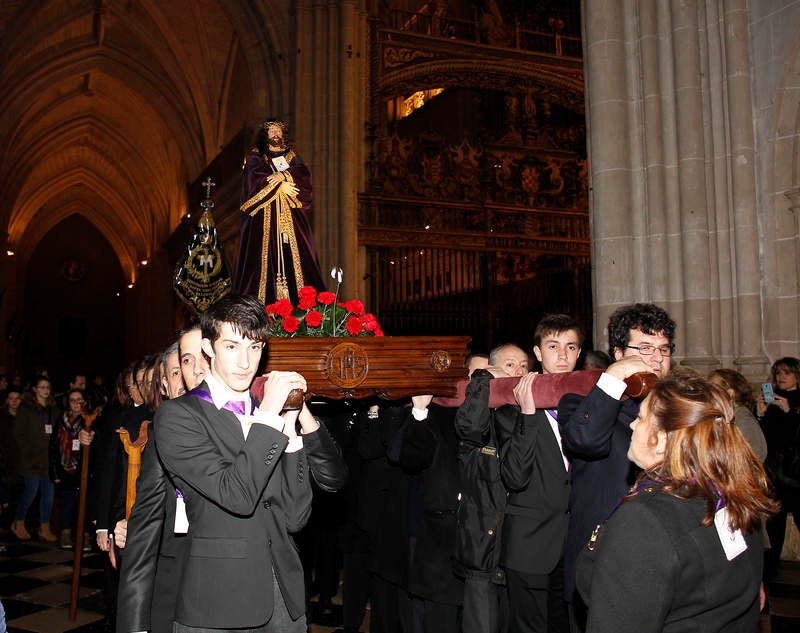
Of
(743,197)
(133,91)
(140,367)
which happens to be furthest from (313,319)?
(133,91)

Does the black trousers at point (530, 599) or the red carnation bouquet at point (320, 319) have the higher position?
the red carnation bouquet at point (320, 319)

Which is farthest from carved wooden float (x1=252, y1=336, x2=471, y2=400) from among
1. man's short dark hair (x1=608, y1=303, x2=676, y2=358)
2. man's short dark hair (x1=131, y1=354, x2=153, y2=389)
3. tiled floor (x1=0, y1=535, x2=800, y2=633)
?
tiled floor (x1=0, y1=535, x2=800, y2=633)

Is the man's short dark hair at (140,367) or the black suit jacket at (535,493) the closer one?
the black suit jacket at (535,493)

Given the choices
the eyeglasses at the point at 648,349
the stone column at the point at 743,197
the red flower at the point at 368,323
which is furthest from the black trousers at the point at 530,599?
the stone column at the point at 743,197

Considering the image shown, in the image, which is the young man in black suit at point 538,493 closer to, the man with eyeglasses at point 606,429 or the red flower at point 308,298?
the man with eyeglasses at point 606,429

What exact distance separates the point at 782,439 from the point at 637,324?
9.48 feet

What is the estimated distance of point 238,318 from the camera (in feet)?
7.62

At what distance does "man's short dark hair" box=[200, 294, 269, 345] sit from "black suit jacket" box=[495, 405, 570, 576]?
54.4 inches

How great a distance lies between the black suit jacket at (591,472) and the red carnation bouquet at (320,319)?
0.87 metres

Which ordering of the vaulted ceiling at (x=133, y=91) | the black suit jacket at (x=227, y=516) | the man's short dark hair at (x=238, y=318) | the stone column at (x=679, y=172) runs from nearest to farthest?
the black suit jacket at (x=227, y=516) < the man's short dark hair at (x=238, y=318) < the stone column at (x=679, y=172) < the vaulted ceiling at (x=133, y=91)

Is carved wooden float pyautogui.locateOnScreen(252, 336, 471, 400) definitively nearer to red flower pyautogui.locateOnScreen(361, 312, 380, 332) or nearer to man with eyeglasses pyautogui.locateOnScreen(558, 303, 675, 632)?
red flower pyautogui.locateOnScreen(361, 312, 380, 332)

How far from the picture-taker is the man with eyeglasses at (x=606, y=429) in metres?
2.52

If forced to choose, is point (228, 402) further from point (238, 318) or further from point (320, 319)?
point (320, 319)

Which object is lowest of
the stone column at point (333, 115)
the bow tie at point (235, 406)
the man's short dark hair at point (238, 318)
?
the bow tie at point (235, 406)
